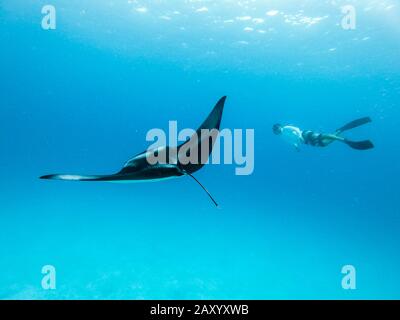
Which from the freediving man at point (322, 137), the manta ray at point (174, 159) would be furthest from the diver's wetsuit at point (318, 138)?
the manta ray at point (174, 159)

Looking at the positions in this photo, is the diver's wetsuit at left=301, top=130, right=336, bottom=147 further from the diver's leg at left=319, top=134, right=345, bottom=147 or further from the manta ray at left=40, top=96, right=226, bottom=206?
the manta ray at left=40, top=96, right=226, bottom=206

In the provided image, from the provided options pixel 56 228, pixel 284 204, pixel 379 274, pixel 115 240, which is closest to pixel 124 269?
pixel 115 240

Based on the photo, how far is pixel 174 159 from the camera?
13.9 feet

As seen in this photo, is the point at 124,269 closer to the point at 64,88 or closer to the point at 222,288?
the point at 222,288

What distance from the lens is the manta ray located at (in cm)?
354

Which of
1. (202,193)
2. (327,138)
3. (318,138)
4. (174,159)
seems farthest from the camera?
(202,193)

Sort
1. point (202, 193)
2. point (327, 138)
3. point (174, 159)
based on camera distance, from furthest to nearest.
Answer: point (202, 193) < point (327, 138) < point (174, 159)

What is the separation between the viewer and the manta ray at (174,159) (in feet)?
11.6

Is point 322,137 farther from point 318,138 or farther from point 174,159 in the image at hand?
point 174,159

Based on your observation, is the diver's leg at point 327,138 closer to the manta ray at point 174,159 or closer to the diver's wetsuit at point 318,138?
the diver's wetsuit at point 318,138

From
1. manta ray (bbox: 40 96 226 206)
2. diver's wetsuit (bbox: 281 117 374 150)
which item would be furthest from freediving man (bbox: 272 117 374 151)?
manta ray (bbox: 40 96 226 206)

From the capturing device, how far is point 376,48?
1816cm

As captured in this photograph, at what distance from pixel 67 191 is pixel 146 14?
15681mm

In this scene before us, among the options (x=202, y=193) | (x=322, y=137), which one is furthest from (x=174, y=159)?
(x=202, y=193)
